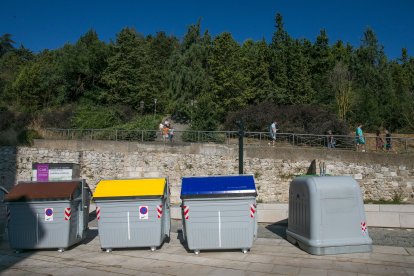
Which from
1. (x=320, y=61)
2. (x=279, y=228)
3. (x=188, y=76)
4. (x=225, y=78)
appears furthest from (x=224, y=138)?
(x=320, y=61)

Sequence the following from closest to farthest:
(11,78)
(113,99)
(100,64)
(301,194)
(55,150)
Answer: (301,194), (55,150), (113,99), (100,64), (11,78)

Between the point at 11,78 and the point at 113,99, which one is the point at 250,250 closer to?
the point at 113,99

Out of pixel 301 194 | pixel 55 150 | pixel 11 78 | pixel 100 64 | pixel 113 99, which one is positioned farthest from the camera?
pixel 11 78

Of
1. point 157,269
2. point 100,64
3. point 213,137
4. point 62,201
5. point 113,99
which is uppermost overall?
point 100,64

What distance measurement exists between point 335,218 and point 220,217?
272 cm

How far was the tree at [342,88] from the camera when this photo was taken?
35812 mm

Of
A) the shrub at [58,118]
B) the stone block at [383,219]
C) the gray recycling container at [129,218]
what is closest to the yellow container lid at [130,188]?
the gray recycling container at [129,218]

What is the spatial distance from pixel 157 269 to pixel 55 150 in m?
18.0

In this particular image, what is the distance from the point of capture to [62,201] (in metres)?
10.7

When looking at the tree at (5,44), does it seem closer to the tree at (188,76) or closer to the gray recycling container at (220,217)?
the tree at (188,76)

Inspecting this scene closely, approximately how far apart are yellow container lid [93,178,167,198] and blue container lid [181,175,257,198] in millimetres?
796

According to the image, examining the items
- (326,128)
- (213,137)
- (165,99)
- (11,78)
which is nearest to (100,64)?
(165,99)

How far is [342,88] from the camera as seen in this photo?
3688 cm

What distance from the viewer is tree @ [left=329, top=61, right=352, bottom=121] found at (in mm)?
35812
